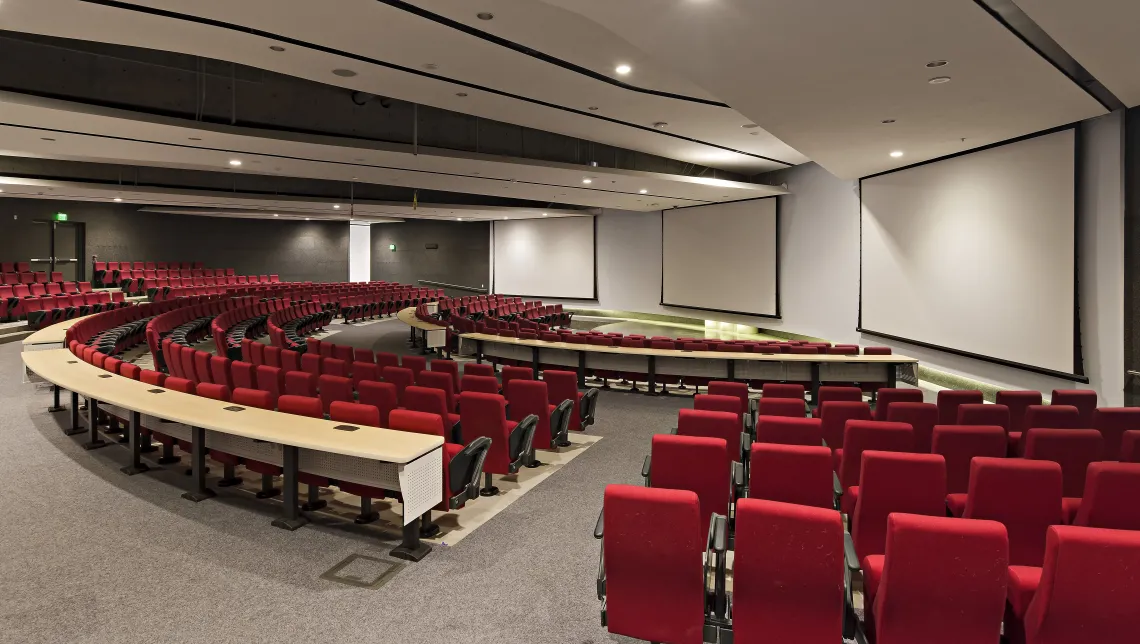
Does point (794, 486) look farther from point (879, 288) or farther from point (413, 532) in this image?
point (879, 288)

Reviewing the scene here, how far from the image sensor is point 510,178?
14.7m

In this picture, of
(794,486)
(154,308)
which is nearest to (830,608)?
(794,486)

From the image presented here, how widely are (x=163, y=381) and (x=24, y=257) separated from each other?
19566 millimetres

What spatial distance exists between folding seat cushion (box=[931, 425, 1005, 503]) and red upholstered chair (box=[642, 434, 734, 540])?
5.42 feet

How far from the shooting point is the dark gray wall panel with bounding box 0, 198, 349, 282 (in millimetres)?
19984

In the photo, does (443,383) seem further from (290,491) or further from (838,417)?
(838,417)

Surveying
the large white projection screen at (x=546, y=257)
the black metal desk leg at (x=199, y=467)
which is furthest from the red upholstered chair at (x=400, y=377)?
the large white projection screen at (x=546, y=257)

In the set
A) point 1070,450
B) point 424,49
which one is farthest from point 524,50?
point 1070,450

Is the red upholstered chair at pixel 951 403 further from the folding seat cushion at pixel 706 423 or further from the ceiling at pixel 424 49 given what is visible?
the ceiling at pixel 424 49

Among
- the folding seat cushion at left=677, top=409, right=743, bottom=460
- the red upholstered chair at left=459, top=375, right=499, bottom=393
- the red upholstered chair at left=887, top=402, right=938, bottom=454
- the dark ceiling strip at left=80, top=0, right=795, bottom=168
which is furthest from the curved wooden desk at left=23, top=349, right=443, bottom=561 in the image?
the red upholstered chair at left=887, top=402, right=938, bottom=454

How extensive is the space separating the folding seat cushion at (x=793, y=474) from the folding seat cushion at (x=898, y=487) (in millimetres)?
210

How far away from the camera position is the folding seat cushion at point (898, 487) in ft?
10.6

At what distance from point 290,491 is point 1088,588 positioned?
448cm

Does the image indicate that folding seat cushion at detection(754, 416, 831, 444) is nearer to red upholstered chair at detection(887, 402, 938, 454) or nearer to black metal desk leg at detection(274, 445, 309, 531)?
red upholstered chair at detection(887, 402, 938, 454)
